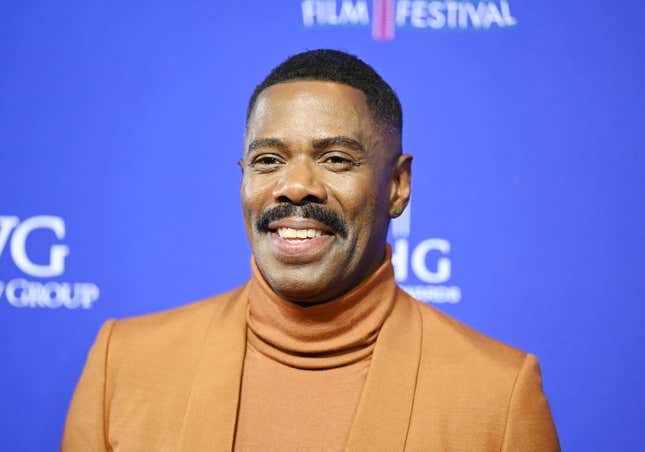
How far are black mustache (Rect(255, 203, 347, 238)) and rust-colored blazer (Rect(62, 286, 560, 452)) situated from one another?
219mm

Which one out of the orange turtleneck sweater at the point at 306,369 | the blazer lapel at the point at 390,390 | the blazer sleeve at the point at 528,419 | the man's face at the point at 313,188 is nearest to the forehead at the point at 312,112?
the man's face at the point at 313,188

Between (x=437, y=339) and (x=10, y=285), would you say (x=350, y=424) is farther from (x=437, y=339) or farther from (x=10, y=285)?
(x=10, y=285)

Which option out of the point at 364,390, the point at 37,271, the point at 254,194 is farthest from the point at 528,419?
the point at 37,271

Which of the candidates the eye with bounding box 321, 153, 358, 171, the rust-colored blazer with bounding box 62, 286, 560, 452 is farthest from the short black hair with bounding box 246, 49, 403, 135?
the rust-colored blazer with bounding box 62, 286, 560, 452

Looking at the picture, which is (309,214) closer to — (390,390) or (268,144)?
(268,144)

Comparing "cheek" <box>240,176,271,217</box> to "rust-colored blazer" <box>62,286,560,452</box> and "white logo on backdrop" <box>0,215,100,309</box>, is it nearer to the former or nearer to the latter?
"rust-colored blazer" <box>62,286,560,452</box>

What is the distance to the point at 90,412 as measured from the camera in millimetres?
1588

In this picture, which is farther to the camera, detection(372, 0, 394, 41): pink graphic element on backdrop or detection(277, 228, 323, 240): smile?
detection(372, 0, 394, 41): pink graphic element on backdrop

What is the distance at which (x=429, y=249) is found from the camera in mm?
2197

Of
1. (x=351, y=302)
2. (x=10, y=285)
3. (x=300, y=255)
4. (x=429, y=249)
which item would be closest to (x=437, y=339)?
(x=351, y=302)

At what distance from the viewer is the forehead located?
150 centimetres

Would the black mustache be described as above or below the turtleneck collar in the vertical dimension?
above

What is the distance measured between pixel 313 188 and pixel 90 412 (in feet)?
1.99

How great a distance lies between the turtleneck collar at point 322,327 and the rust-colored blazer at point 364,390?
1.5 inches
